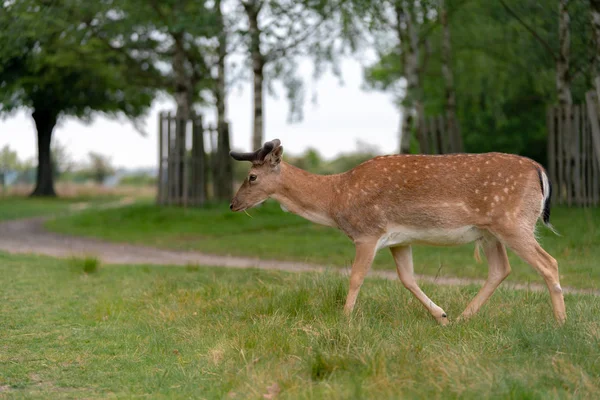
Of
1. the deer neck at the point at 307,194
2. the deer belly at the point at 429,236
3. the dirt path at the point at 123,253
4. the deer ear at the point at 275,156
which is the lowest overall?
the dirt path at the point at 123,253

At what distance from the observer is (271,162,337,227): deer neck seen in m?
9.38

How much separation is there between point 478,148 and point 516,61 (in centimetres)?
358

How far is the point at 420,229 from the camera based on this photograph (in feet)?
28.7

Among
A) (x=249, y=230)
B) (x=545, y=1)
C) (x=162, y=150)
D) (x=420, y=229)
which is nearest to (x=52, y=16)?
(x=162, y=150)

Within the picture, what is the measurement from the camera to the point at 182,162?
24.9 m

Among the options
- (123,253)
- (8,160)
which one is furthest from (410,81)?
(8,160)

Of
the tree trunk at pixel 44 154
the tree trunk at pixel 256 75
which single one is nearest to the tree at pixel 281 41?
the tree trunk at pixel 256 75

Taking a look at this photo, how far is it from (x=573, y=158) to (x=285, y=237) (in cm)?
755

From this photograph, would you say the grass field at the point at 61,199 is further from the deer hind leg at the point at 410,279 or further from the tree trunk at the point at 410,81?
the deer hind leg at the point at 410,279

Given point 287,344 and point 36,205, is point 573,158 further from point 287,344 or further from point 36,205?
point 36,205

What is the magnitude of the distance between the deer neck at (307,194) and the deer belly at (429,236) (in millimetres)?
748

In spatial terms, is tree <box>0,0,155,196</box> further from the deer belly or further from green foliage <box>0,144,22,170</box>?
the deer belly

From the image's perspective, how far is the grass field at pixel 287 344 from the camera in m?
6.23

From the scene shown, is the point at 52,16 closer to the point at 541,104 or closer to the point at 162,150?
the point at 162,150
